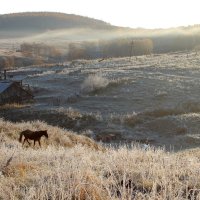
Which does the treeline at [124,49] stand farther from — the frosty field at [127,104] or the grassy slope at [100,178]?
the grassy slope at [100,178]

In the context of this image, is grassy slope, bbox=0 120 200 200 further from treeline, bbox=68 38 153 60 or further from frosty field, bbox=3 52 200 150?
treeline, bbox=68 38 153 60

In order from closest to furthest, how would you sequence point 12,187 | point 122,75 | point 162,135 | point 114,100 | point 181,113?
point 12,187 → point 162,135 → point 181,113 → point 114,100 → point 122,75

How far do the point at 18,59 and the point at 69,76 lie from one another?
68.6 metres

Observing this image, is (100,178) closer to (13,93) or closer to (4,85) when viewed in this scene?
(13,93)

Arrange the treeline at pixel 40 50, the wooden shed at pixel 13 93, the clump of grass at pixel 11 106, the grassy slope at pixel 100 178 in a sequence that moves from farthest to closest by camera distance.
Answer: the treeline at pixel 40 50 → the wooden shed at pixel 13 93 → the clump of grass at pixel 11 106 → the grassy slope at pixel 100 178

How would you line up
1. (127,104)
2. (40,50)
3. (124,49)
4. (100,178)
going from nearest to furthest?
1. (100,178)
2. (127,104)
3. (124,49)
4. (40,50)

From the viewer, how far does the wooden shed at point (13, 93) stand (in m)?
66.2

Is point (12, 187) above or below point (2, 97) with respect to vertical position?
above

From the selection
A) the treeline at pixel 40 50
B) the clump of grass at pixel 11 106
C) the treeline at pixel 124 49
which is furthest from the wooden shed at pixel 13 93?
the treeline at pixel 40 50

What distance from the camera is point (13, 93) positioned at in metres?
67.3

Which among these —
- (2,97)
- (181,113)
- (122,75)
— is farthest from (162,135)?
(122,75)

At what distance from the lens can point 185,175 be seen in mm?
7340

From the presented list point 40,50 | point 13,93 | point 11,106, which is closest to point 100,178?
point 11,106

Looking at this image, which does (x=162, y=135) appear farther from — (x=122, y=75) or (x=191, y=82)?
(x=122, y=75)
